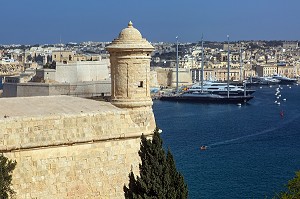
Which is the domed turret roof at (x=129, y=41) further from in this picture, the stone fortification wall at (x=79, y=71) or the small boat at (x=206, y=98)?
the small boat at (x=206, y=98)

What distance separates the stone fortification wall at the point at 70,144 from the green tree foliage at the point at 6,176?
0.31 ft

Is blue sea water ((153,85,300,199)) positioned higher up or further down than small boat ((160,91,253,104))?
further down

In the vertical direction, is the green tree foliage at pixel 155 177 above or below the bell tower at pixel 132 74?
below

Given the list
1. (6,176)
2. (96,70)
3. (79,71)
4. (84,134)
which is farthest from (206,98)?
(6,176)

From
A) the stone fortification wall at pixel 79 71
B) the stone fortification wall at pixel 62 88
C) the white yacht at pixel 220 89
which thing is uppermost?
the stone fortification wall at pixel 79 71

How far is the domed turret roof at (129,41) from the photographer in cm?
508

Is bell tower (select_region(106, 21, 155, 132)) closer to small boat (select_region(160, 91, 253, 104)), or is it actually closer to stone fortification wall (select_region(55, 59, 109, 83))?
stone fortification wall (select_region(55, 59, 109, 83))

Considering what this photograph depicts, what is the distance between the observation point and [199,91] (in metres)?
43.5

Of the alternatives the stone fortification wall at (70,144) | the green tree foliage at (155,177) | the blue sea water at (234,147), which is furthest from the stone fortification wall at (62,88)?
the green tree foliage at (155,177)

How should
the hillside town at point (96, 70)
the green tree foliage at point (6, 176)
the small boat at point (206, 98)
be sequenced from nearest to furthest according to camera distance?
the green tree foliage at point (6, 176)
the hillside town at point (96, 70)
the small boat at point (206, 98)

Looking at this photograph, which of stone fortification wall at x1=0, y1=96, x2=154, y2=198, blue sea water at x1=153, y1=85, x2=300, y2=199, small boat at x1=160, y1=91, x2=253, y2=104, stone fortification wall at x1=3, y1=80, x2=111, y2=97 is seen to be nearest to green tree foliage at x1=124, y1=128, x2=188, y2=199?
stone fortification wall at x1=0, y1=96, x2=154, y2=198

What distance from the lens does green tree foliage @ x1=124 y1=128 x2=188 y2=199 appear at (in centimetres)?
455

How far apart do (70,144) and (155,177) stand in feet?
2.32

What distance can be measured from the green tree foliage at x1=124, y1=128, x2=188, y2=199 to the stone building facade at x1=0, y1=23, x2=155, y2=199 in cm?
28
